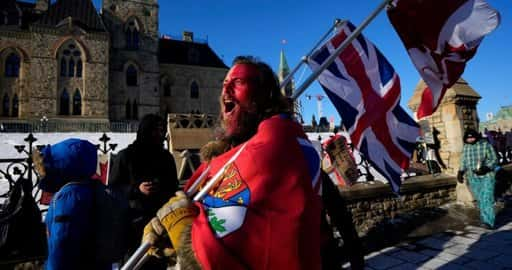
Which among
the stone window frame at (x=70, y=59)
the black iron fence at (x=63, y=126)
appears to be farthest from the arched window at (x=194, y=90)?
the stone window frame at (x=70, y=59)

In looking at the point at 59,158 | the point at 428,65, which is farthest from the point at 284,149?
the point at 428,65

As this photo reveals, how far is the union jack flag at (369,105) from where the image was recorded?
10.7 feet

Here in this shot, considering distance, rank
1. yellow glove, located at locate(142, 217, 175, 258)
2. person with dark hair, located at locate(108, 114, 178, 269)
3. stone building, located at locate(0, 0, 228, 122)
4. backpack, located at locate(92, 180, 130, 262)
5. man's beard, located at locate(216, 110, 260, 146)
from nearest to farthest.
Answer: yellow glove, located at locate(142, 217, 175, 258)
man's beard, located at locate(216, 110, 260, 146)
backpack, located at locate(92, 180, 130, 262)
person with dark hair, located at locate(108, 114, 178, 269)
stone building, located at locate(0, 0, 228, 122)

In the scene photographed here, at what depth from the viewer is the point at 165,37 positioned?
40.5 meters

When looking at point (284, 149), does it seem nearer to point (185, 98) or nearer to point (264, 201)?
point (264, 201)

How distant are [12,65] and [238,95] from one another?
35.7m

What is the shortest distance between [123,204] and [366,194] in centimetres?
524

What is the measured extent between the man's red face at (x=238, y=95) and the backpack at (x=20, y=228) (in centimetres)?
285

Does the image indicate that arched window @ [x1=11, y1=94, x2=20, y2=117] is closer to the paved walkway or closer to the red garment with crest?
the paved walkway

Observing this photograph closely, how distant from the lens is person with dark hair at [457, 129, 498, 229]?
213 inches

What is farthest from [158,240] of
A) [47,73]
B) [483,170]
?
[47,73]

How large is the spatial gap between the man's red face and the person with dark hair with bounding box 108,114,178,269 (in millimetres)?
1479

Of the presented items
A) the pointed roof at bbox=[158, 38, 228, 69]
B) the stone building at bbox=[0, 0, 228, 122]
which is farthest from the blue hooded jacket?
the pointed roof at bbox=[158, 38, 228, 69]

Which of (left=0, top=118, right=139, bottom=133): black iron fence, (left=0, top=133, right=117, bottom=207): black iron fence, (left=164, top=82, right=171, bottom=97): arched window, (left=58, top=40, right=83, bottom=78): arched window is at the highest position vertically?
(left=58, top=40, right=83, bottom=78): arched window
